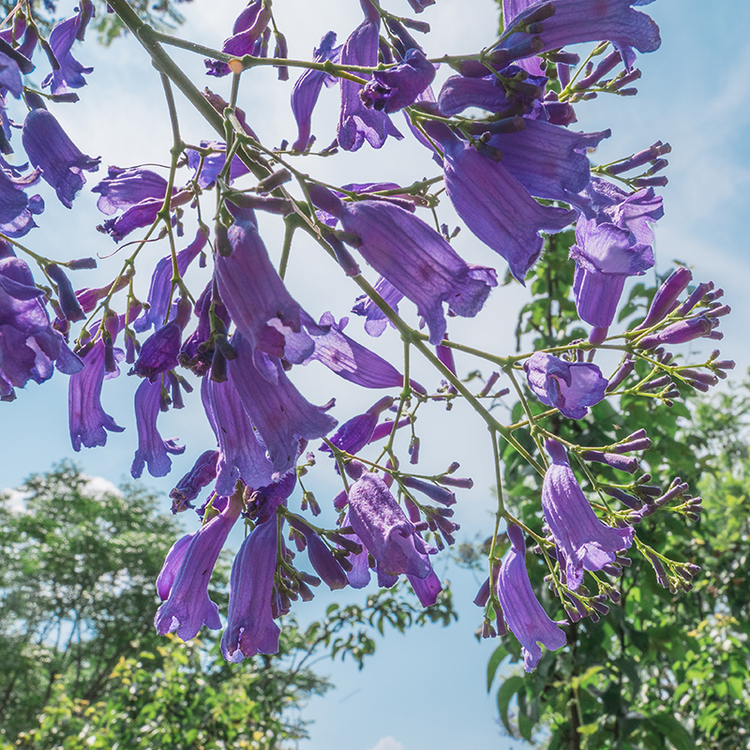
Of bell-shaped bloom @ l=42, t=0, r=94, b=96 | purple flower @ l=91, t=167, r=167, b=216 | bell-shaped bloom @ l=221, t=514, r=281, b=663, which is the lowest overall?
bell-shaped bloom @ l=221, t=514, r=281, b=663

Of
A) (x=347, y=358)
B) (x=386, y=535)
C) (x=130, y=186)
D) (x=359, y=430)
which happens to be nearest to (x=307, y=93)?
(x=130, y=186)

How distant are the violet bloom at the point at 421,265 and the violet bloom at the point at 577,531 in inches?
15.5

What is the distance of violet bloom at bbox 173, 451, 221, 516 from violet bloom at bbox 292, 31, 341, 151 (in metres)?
0.55

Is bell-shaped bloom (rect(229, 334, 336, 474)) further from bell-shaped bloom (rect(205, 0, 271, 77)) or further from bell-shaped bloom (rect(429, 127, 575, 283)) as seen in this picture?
bell-shaped bloom (rect(205, 0, 271, 77))

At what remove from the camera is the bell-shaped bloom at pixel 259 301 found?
74 centimetres

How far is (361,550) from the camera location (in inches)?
41.1

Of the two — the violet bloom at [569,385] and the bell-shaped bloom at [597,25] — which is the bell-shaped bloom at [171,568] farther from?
the bell-shaped bloom at [597,25]

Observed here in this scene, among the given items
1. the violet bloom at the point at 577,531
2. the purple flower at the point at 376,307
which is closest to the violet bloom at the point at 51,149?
the purple flower at the point at 376,307

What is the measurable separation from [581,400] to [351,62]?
2.06ft

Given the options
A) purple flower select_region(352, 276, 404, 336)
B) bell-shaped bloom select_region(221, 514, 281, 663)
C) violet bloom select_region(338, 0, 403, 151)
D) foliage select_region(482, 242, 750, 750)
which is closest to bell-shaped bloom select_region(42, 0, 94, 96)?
violet bloom select_region(338, 0, 403, 151)

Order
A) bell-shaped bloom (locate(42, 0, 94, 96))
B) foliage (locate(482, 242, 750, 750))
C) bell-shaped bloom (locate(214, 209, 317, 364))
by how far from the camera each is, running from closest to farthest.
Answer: bell-shaped bloom (locate(214, 209, 317, 364)) < bell-shaped bloom (locate(42, 0, 94, 96)) < foliage (locate(482, 242, 750, 750))

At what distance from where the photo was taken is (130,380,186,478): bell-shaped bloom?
107cm

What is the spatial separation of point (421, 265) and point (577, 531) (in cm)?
47

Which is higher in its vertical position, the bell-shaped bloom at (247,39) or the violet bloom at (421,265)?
the bell-shaped bloom at (247,39)
